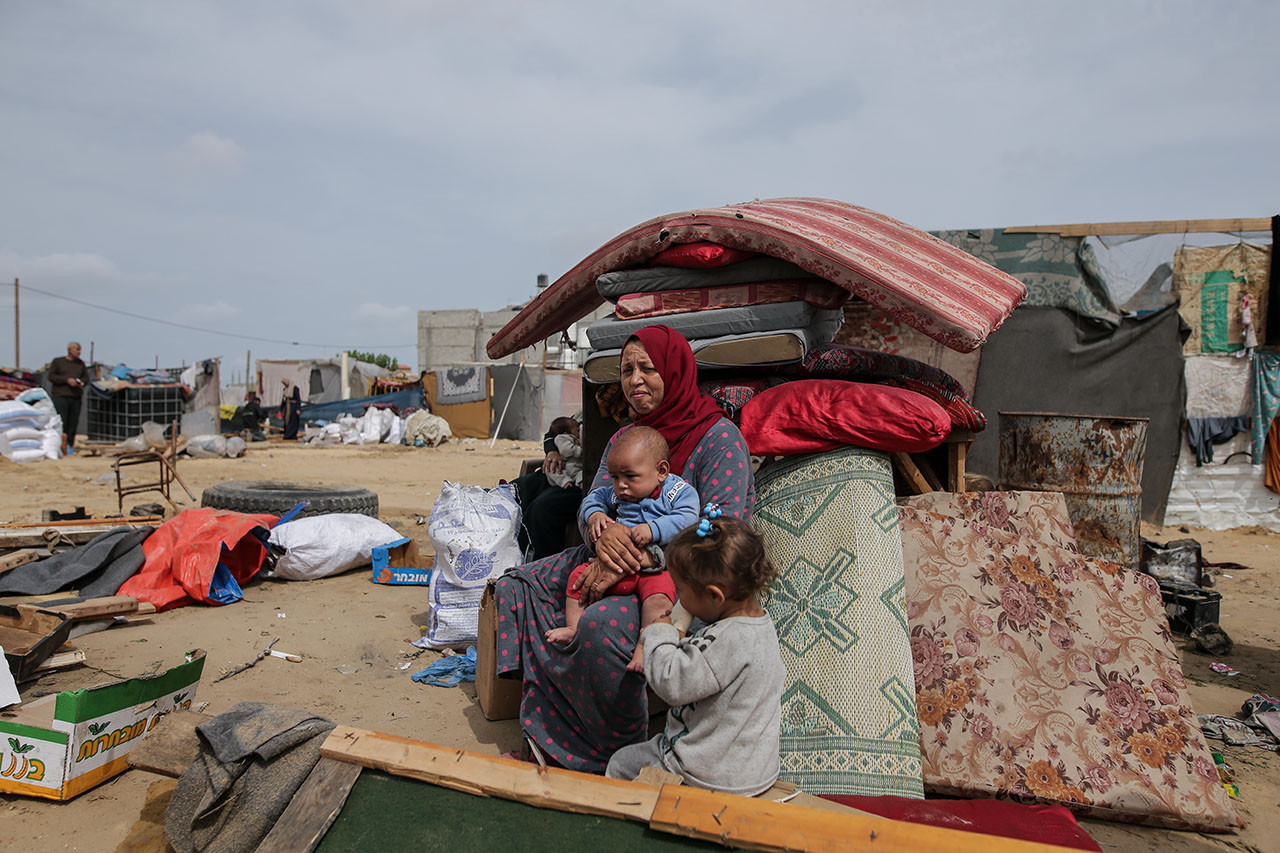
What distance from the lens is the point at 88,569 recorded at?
481 centimetres

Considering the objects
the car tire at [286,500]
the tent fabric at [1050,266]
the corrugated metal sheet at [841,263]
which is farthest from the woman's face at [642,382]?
the tent fabric at [1050,266]

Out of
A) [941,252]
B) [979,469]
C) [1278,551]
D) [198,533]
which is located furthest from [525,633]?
[1278,551]

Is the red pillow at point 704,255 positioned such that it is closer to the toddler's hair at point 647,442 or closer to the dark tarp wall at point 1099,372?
the toddler's hair at point 647,442

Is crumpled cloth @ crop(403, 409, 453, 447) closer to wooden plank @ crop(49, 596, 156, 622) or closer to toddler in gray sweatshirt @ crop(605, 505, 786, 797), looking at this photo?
wooden plank @ crop(49, 596, 156, 622)

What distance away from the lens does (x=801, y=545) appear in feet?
9.79

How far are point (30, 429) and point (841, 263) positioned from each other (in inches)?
599

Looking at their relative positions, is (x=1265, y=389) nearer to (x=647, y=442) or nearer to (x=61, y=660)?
(x=647, y=442)

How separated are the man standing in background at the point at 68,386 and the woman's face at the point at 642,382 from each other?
1490cm

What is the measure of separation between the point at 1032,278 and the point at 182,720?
353 inches

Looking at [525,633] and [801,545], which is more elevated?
[801,545]

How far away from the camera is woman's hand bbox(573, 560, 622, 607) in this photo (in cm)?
271

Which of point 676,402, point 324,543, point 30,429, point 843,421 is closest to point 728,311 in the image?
point 676,402

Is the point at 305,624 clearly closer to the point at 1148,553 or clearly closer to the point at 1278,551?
the point at 1148,553

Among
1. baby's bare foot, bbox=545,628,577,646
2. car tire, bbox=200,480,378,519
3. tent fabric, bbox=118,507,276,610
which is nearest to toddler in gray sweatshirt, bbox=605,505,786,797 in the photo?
baby's bare foot, bbox=545,628,577,646
